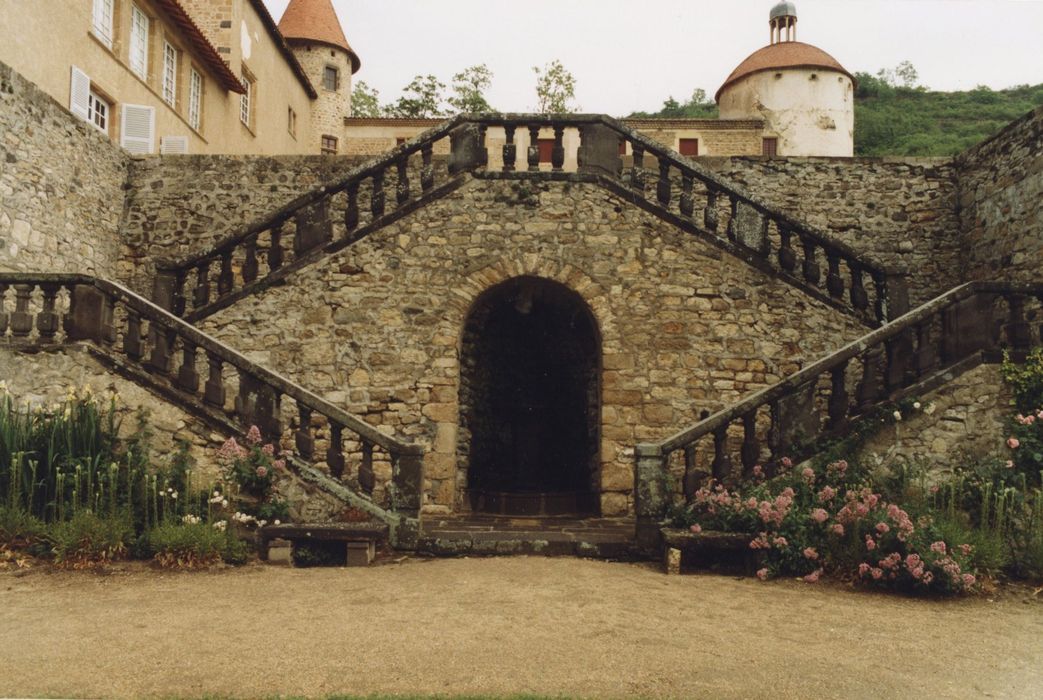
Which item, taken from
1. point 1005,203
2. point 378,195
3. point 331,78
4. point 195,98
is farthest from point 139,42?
point 331,78

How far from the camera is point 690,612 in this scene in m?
5.39

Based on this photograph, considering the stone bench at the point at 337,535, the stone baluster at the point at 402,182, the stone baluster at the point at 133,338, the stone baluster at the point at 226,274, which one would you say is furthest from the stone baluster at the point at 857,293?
the stone baluster at the point at 133,338

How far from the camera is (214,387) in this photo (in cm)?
729

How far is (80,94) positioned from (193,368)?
9.25 metres

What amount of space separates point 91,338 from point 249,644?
400 cm

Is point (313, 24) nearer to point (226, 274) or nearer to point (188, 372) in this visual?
point (226, 274)

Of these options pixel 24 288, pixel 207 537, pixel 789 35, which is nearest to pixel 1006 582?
pixel 207 537

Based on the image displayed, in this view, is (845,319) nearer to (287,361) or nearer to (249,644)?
(287,361)

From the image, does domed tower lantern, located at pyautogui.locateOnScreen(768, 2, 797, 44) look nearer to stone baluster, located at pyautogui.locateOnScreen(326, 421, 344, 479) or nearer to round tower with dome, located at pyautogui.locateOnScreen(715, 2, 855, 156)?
round tower with dome, located at pyautogui.locateOnScreen(715, 2, 855, 156)

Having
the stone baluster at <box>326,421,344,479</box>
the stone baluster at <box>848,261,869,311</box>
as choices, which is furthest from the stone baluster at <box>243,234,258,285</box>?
the stone baluster at <box>848,261,869,311</box>

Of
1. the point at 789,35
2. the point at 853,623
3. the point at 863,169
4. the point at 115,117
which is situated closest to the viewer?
the point at 853,623

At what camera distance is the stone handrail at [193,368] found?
23.7ft

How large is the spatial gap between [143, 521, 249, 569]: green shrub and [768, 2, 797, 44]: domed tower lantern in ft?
138

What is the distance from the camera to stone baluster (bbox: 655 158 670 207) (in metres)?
9.34
